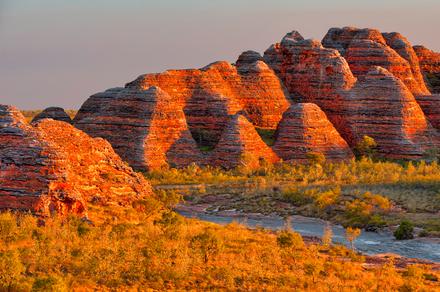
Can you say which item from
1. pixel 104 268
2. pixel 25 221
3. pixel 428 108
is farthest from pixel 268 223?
pixel 428 108

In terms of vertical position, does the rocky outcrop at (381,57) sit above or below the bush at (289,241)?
above

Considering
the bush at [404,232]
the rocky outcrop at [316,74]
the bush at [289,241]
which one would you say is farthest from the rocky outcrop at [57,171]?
the rocky outcrop at [316,74]

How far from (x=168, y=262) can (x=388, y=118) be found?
45.6 metres

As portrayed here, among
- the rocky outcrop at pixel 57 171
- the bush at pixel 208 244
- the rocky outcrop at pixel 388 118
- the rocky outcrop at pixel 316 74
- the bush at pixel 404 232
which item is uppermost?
the rocky outcrop at pixel 316 74

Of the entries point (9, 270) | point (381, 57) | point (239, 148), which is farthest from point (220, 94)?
point (9, 270)

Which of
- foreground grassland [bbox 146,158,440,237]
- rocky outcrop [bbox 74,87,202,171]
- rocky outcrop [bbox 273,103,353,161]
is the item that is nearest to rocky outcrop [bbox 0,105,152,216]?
foreground grassland [bbox 146,158,440,237]

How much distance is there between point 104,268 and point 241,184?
105 feet

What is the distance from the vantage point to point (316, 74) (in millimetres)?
72625

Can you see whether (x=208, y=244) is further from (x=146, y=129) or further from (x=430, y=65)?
(x=430, y=65)

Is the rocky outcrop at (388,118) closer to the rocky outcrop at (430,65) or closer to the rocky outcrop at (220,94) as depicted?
the rocky outcrop at (220,94)

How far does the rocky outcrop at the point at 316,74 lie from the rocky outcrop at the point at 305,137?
5.58m

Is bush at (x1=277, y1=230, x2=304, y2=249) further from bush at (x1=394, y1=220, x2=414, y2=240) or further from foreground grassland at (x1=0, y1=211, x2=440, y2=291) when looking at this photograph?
bush at (x1=394, y1=220, x2=414, y2=240)

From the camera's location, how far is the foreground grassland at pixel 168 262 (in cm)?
2369

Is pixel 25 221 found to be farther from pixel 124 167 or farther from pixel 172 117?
pixel 172 117
